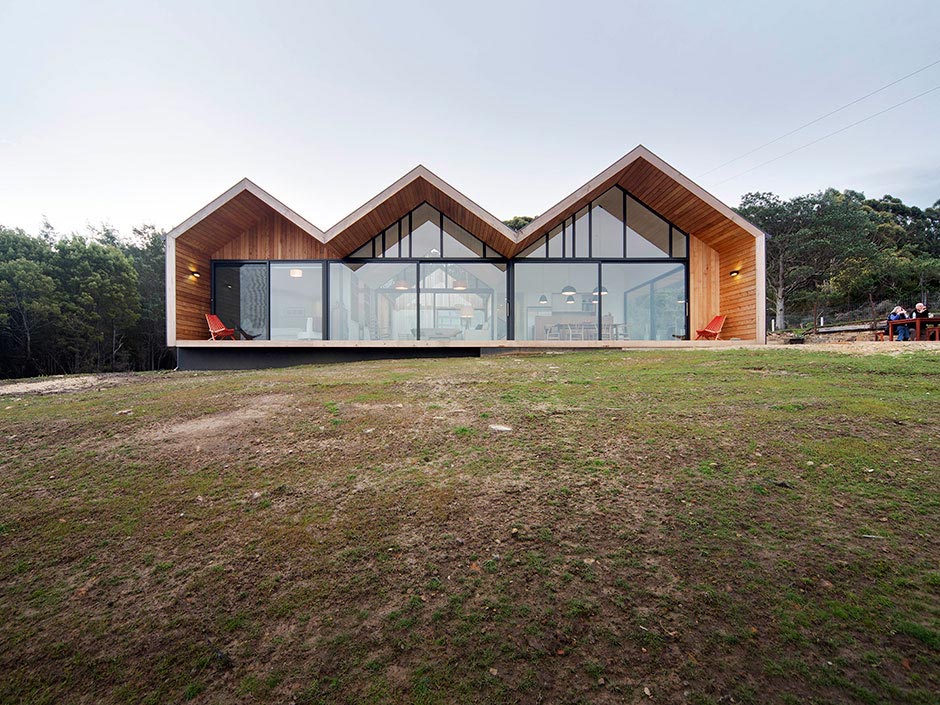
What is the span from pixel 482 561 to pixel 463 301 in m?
10.7

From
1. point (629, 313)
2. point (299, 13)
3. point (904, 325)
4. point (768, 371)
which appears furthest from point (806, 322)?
point (299, 13)

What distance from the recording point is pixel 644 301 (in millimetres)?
12250

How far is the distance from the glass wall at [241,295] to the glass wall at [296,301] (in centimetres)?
35

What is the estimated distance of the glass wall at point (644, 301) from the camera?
1210 cm

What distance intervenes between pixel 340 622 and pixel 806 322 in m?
43.4

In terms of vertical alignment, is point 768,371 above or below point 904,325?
below

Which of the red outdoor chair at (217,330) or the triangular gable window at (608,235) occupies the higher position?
the triangular gable window at (608,235)

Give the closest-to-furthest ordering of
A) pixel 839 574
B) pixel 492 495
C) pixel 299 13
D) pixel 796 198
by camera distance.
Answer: pixel 839 574 < pixel 492 495 < pixel 299 13 < pixel 796 198

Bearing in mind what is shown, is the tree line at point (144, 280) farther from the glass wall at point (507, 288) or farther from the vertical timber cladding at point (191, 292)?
the vertical timber cladding at point (191, 292)

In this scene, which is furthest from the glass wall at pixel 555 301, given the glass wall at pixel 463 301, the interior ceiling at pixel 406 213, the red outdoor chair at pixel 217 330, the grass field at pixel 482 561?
the red outdoor chair at pixel 217 330

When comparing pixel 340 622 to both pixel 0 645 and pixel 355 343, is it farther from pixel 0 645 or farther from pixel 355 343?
pixel 355 343

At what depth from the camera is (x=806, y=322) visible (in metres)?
33.7

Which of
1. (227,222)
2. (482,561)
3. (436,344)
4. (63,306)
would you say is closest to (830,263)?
(436,344)

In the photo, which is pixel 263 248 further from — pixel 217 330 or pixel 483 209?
pixel 483 209
